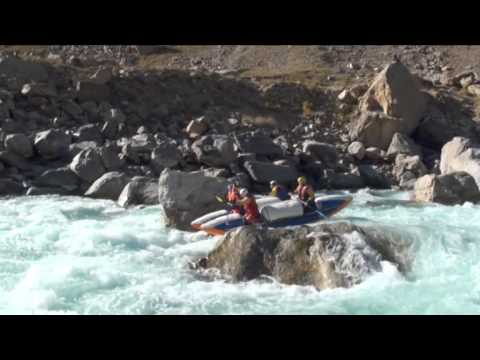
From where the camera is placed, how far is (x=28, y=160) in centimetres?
1711

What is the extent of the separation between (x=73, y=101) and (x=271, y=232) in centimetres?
1349

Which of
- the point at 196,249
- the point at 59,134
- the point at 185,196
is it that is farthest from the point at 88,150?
the point at 196,249

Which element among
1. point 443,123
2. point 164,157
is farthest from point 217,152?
point 443,123

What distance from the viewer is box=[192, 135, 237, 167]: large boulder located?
16.9 meters

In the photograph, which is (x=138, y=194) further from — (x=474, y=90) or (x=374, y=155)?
(x=474, y=90)

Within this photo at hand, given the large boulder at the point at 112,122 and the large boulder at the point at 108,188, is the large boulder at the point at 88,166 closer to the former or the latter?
the large boulder at the point at 108,188

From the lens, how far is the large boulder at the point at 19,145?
16906 mm

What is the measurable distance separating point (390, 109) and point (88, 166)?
10.4m

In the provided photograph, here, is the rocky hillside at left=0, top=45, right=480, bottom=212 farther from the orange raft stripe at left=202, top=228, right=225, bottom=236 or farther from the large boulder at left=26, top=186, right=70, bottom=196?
the orange raft stripe at left=202, top=228, right=225, bottom=236

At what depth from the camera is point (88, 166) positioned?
53.2 feet

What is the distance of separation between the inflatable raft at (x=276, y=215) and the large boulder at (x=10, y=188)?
6178 millimetres

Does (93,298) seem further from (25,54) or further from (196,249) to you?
(25,54)

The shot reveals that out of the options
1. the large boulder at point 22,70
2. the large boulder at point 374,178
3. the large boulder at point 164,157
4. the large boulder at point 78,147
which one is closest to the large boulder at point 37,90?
the large boulder at point 22,70

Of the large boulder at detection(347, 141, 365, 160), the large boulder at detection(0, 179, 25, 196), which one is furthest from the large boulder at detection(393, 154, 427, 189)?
the large boulder at detection(0, 179, 25, 196)
